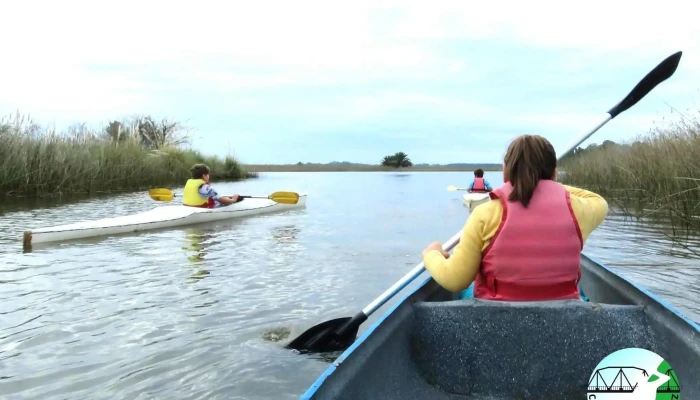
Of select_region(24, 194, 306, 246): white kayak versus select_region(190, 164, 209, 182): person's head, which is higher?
select_region(190, 164, 209, 182): person's head

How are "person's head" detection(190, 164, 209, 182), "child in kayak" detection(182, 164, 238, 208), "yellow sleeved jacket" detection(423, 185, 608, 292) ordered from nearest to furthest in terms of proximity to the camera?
"yellow sleeved jacket" detection(423, 185, 608, 292)
"person's head" detection(190, 164, 209, 182)
"child in kayak" detection(182, 164, 238, 208)

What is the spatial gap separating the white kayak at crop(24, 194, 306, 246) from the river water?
18 centimetres

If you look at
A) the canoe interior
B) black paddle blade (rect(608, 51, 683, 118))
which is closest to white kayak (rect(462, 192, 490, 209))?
black paddle blade (rect(608, 51, 683, 118))

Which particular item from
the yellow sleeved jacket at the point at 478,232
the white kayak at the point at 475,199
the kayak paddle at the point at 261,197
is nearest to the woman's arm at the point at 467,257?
the yellow sleeved jacket at the point at 478,232

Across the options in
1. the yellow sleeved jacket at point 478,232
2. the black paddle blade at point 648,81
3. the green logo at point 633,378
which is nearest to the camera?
the green logo at point 633,378

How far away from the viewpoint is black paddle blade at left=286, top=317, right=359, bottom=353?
3.64 metres

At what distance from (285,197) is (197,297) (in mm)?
7969

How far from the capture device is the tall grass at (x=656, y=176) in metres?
7.17

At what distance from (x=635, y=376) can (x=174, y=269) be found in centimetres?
502

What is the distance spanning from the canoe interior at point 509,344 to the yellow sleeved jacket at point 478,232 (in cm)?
16

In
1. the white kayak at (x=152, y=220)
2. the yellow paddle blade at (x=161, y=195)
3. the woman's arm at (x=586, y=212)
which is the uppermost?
the woman's arm at (x=586, y=212)

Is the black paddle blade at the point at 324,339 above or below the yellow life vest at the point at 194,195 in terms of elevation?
below

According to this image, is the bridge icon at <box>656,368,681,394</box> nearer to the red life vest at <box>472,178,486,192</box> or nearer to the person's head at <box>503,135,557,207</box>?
the person's head at <box>503,135,557,207</box>

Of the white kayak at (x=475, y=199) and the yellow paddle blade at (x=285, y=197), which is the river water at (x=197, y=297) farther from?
the white kayak at (x=475, y=199)
